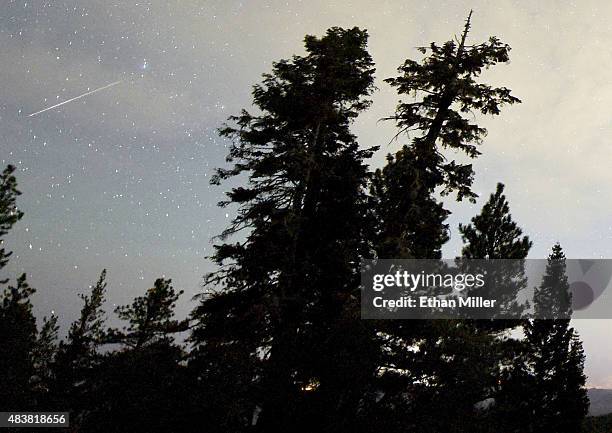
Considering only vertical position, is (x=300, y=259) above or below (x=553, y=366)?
above

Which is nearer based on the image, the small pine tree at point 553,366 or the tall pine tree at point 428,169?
the tall pine tree at point 428,169

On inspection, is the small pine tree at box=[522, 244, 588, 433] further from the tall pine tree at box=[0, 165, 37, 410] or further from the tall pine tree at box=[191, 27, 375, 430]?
the tall pine tree at box=[0, 165, 37, 410]

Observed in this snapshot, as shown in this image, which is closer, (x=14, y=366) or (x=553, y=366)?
(x=14, y=366)

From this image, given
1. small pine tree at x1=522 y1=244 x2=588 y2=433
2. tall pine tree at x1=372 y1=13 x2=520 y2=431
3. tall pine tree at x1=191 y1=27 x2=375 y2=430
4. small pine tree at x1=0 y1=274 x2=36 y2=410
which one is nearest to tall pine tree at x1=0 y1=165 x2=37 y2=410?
small pine tree at x1=0 y1=274 x2=36 y2=410

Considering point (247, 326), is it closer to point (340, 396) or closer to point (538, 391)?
point (340, 396)

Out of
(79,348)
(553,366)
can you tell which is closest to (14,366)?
(79,348)

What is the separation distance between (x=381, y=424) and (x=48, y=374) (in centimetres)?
2330

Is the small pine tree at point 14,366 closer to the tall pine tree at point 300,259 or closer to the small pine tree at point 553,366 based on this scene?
the tall pine tree at point 300,259

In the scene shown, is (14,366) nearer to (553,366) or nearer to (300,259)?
(300,259)

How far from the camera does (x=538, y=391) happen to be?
2100 centimetres

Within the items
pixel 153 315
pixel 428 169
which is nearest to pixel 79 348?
pixel 153 315

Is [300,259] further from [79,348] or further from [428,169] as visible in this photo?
[79,348]

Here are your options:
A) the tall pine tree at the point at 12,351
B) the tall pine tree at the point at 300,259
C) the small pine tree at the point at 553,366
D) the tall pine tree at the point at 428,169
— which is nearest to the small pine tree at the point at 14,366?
the tall pine tree at the point at 12,351

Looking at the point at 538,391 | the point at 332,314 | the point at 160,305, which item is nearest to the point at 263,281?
the point at 332,314
